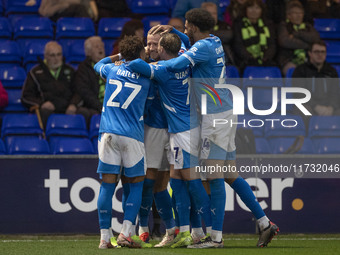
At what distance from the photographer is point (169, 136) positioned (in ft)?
25.3

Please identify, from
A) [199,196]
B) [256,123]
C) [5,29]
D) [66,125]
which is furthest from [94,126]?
[199,196]

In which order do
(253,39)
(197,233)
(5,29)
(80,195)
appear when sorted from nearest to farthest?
(197,233), (80,195), (253,39), (5,29)

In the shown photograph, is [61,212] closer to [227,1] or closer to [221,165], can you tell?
[221,165]

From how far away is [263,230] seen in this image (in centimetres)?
756

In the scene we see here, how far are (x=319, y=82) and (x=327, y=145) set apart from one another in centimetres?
107

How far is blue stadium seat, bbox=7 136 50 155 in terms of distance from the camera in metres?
9.73

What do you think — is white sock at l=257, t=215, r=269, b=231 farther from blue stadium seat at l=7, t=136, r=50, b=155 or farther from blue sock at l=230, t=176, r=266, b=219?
blue stadium seat at l=7, t=136, r=50, b=155

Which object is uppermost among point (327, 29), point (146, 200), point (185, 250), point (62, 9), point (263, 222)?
point (62, 9)

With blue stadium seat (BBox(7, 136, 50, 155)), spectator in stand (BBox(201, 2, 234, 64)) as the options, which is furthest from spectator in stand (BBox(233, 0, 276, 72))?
blue stadium seat (BBox(7, 136, 50, 155))

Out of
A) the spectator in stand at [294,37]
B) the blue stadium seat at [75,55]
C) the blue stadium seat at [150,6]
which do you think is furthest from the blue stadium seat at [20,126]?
the spectator in stand at [294,37]

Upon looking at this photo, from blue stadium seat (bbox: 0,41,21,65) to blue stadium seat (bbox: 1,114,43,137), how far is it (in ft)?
4.73

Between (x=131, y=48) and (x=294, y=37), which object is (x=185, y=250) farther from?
(x=294, y=37)

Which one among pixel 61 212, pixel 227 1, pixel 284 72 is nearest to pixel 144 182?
pixel 61 212

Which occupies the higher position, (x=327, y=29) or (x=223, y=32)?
(x=223, y=32)
